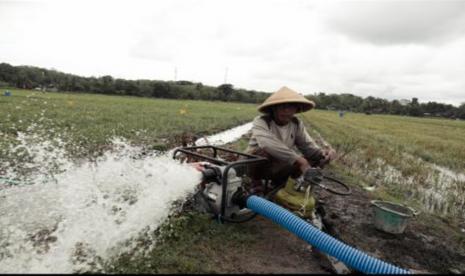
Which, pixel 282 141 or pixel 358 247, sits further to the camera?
pixel 282 141

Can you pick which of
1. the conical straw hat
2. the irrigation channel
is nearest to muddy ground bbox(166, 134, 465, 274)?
the irrigation channel

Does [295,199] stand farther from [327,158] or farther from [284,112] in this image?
[284,112]

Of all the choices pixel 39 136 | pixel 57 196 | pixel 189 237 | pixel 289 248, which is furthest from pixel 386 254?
pixel 39 136

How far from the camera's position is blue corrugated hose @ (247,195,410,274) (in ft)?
7.09

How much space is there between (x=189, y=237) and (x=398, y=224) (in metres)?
2.16

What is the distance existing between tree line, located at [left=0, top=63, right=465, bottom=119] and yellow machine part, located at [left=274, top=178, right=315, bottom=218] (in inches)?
2309

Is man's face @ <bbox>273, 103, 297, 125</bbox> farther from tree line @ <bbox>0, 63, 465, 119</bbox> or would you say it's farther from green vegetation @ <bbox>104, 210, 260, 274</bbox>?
tree line @ <bbox>0, 63, 465, 119</bbox>

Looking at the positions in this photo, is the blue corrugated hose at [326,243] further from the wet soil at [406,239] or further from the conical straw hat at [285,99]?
the conical straw hat at [285,99]

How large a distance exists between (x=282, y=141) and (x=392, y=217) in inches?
55.8

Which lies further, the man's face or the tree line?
the tree line

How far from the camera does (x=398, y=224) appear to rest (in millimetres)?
3355

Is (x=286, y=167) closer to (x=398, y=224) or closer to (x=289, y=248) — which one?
(x=289, y=248)

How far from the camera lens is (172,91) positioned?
213 ft

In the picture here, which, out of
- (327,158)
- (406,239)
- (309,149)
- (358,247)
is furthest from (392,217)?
(309,149)
